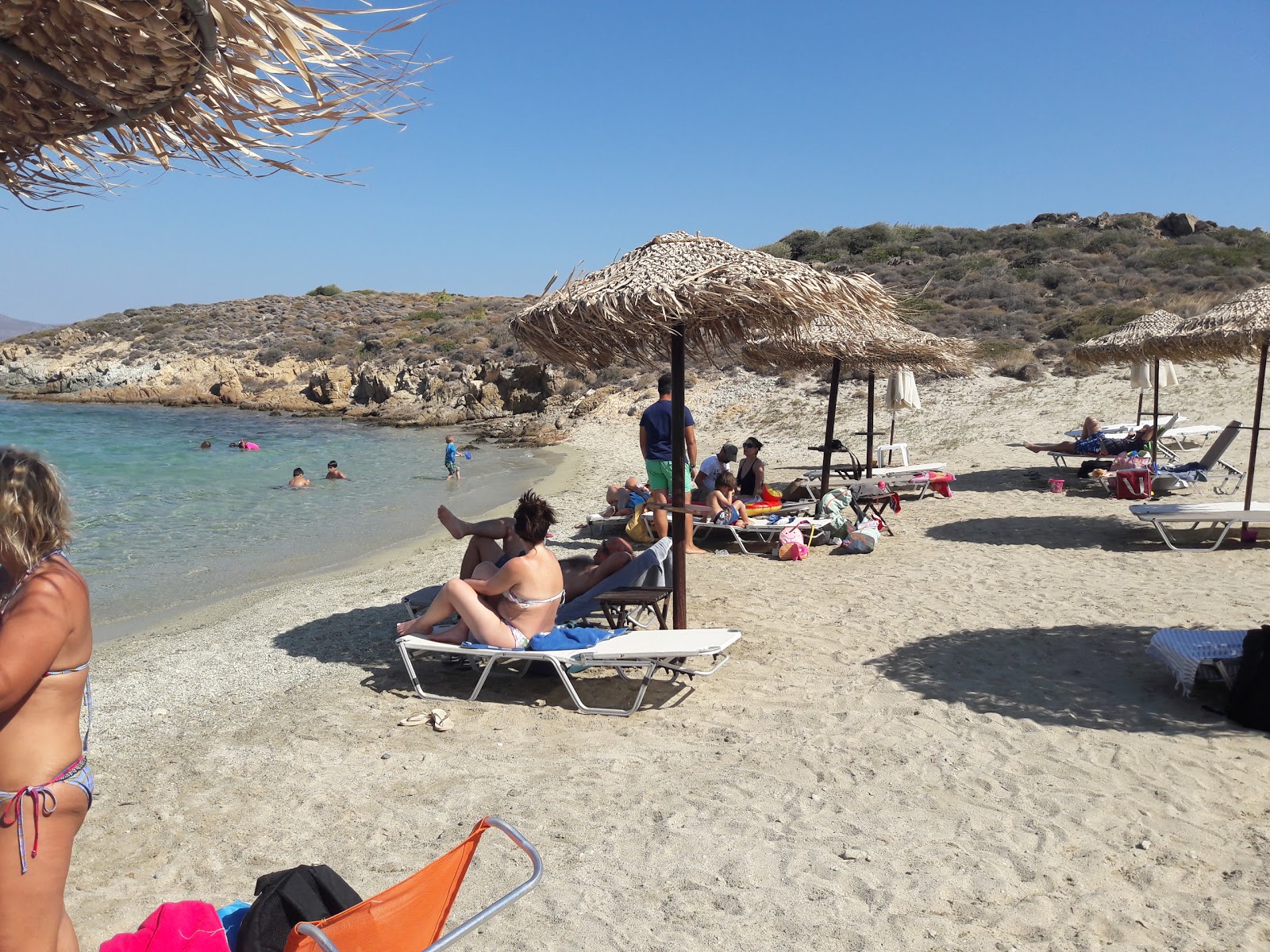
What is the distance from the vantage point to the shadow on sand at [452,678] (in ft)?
15.8

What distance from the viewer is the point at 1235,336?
788 cm

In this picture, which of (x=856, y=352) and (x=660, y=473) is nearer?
(x=660, y=473)

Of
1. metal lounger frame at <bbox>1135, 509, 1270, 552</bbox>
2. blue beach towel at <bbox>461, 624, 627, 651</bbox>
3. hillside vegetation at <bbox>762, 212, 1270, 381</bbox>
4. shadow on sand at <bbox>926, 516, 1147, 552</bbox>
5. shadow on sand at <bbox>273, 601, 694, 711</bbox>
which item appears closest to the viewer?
blue beach towel at <bbox>461, 624, 627, 651</bbox>

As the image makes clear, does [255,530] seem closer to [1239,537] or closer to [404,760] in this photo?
[404,760]

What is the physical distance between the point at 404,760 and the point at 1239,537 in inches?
302

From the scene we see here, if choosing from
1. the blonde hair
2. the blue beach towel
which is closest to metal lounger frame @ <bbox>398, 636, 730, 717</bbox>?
the blue beach towel

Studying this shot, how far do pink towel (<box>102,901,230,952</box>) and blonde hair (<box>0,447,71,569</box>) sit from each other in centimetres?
96

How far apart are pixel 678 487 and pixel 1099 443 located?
9219mm

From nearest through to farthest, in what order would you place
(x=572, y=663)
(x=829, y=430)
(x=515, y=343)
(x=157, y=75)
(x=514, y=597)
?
(x=157, y=75), (x=572, y=663), (x=514, y=597), (x=829, y=430), (x=515, y=343)

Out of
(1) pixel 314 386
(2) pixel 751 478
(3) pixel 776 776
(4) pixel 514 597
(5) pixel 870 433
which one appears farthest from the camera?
(1) pixel 314 386

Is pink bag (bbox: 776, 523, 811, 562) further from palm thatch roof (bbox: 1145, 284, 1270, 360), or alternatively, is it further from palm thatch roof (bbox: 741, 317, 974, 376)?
palm thatch roof (bbox: 1145, 284, 1270, 360)

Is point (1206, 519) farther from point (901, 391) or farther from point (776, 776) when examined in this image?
point (776, 776)

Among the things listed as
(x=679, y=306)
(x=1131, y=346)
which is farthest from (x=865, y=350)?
(x=679, y=306)

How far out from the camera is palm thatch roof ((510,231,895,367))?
16.1ft
